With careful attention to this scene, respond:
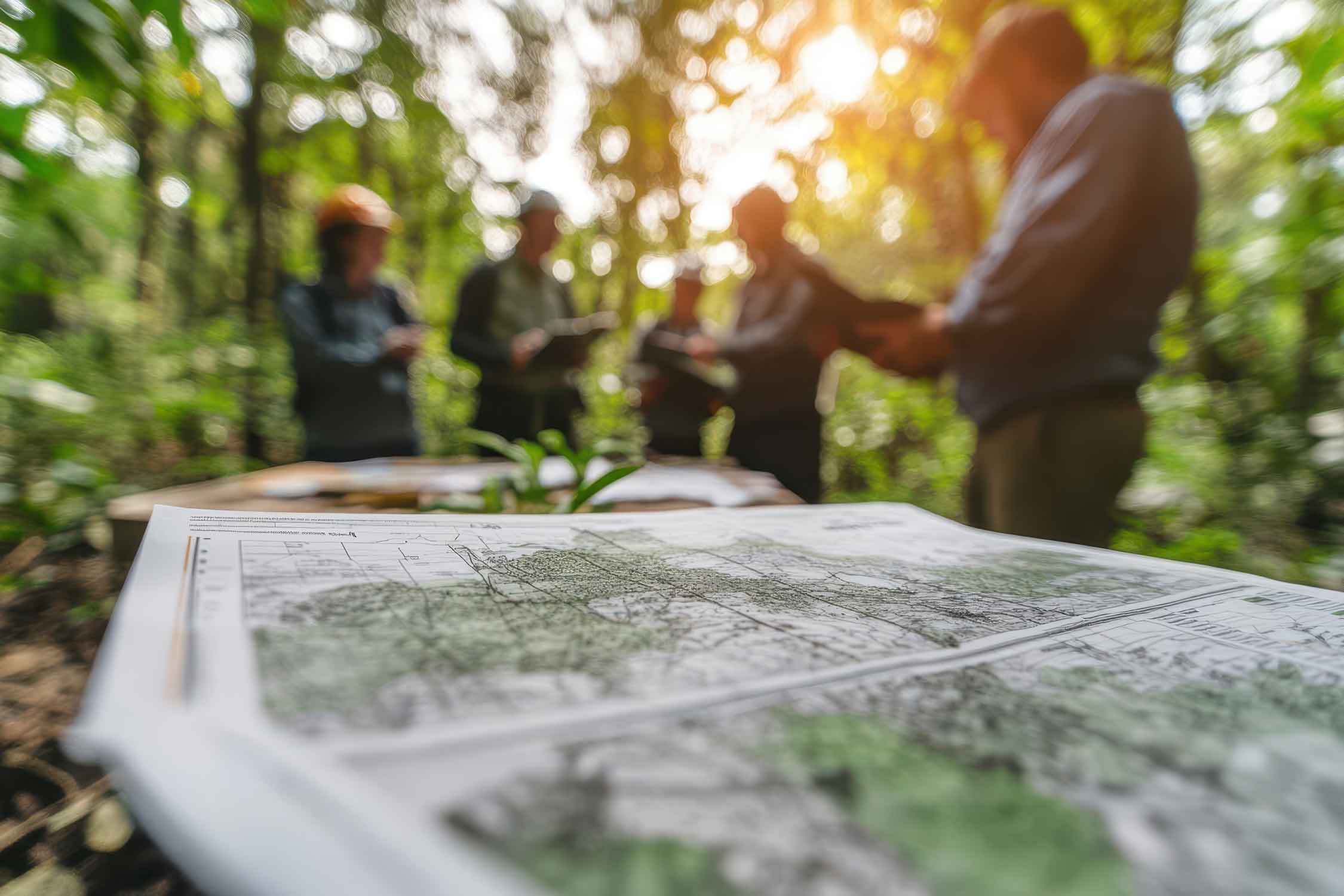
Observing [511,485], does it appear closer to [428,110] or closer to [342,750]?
[342,750]

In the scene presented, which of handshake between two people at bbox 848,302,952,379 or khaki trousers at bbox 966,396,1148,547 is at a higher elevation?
handshake between two people at bbox 848,302,952,379

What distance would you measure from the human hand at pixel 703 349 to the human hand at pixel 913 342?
903 millimetres

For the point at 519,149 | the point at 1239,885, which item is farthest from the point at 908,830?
the point at 519,149

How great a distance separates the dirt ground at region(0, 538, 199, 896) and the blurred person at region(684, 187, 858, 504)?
5.44 ft

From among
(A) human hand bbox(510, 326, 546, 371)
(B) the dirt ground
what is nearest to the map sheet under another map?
(B) the dirt ground

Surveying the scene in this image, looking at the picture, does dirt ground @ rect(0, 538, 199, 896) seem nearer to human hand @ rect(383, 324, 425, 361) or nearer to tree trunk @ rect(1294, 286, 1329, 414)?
human hand @ rect(383, 324, 425, 361)

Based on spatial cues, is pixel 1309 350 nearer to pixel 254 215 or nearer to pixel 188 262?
pixel 254 215

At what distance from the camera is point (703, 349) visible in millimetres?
2299

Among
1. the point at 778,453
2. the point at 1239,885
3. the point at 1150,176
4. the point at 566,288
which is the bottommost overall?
the point at 1239,885

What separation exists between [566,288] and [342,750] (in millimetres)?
2612

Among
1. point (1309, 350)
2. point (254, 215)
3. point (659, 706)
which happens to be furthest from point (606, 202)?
point (659, 706)

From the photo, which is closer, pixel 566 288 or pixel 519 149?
pixel 566 288

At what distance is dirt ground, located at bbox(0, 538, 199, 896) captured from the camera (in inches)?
20.9

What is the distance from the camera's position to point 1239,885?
0.64ft
